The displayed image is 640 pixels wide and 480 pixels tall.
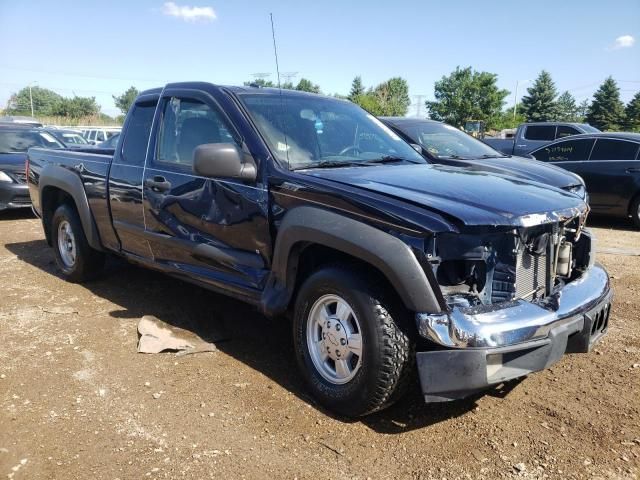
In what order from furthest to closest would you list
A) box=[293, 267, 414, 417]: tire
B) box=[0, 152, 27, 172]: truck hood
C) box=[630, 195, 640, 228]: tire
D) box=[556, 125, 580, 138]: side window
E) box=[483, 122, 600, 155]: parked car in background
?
box=[556, 125, 580, 138]: side window → box=[483, 122, 600, 155]: parked car in background → box=[0, 152, 27, 172]: truck hood → box=[630, 195, 640, 228]: tire → box=[293, 267, 414, 417]: tire

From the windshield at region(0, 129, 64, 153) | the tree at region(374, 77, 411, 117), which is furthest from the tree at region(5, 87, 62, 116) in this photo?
the windshield at region(0, 129, 64, 153)

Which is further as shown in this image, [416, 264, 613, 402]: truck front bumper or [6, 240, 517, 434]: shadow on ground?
[6, 240, 517, 434]: shadow on ground

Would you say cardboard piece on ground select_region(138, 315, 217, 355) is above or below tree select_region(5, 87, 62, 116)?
below

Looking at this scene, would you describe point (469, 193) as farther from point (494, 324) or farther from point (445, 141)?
point (445, 141)

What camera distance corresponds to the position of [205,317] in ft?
15.5

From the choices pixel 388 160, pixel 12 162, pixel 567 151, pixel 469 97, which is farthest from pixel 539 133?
pixel 469 97

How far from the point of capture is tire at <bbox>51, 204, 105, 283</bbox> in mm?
5578

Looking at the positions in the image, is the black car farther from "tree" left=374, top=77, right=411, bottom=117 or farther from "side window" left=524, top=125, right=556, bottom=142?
"tree" left=374, top=77, right=411, bottom=117

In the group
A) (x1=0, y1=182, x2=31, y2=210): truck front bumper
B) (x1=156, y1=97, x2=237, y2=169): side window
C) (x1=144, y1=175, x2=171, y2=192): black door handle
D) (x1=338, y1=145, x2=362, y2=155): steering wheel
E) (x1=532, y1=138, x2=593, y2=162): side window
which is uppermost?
(x1=156, y1=97, x2=237, y2=169): side window

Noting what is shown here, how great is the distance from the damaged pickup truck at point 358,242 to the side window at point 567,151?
267 inches

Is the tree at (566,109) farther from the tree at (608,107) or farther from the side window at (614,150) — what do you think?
the side window at (614,150)

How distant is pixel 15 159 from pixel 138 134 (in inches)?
264

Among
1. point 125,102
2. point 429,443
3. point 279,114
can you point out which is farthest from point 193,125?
point 125,102

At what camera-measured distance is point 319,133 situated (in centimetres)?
388
